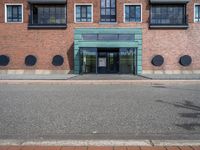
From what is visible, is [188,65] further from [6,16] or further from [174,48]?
[6,16]

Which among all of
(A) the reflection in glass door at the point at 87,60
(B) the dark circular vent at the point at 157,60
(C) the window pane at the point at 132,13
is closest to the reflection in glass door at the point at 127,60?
(B) the dark circular vent at the point at 157,60

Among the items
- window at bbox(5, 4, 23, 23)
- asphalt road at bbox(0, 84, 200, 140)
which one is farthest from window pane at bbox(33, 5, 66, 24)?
asphalt road at bbox(0, 84, 200, 140)

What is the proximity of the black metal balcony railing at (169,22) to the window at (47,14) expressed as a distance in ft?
31.7

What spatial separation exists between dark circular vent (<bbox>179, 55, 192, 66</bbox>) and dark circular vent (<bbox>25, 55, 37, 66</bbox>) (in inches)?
609

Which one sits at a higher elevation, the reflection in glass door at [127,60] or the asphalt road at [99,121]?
the reflection in glass door at [127,60]

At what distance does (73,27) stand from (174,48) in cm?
1093

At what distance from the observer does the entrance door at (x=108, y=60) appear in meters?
34.4

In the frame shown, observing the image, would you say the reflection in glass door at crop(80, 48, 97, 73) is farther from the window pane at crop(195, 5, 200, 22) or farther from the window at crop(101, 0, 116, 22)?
the window pane at crop(195, 5, 200, 22)

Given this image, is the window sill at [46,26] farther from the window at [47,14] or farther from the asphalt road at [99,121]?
the asphalt road at [99,121]

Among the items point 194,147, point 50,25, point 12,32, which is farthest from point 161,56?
point 194,147

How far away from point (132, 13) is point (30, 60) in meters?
11.9

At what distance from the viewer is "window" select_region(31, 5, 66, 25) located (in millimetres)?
34938

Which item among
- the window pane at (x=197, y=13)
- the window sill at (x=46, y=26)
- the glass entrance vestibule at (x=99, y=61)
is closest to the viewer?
the glass entrance vestibule at (x=99, y=61)

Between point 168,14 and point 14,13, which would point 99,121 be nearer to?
point 168,14
